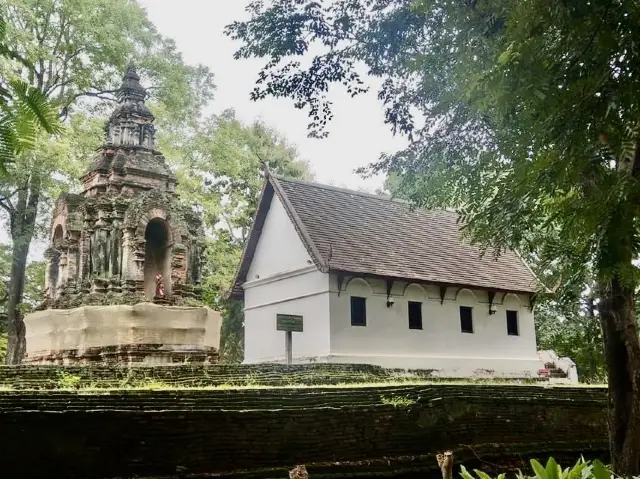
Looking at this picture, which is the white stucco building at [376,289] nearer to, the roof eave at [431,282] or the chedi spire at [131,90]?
the roof eave at [431,282]

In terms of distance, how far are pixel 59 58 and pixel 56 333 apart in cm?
1148

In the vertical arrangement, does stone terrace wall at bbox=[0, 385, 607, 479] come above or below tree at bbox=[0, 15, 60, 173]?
below

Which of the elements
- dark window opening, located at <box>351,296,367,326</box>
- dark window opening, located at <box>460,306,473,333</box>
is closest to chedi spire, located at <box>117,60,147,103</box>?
dark window opening, located at <box>351,296,367,326</box>

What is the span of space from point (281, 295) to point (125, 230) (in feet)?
23.7

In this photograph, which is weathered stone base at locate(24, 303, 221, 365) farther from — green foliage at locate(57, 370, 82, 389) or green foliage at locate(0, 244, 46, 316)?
green foliage at locate(0, 244, 46, 316)

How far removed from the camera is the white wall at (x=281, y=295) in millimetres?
18266

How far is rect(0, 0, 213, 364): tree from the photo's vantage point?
64.7 ft

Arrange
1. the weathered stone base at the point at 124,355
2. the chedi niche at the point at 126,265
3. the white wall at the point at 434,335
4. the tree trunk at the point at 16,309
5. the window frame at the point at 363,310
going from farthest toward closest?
the tree trunk at the point at 16,309 < the window frame at the point at 363,310 < the white wall at the point at 434,335 < the chedi niche at the point at 126,265 < the weathered stone base at the point at 124,355

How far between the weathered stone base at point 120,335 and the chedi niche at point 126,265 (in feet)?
0.07

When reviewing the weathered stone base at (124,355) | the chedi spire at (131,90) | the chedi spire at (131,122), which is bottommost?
the weathered stone base at (124,355)

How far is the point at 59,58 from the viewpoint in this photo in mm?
21250

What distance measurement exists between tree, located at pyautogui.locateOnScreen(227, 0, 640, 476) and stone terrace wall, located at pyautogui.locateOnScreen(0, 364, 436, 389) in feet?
13.6

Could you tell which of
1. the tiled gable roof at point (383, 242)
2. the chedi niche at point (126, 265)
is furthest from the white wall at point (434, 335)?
the chedi niche at point (126, 265)

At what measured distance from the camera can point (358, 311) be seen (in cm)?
1862
